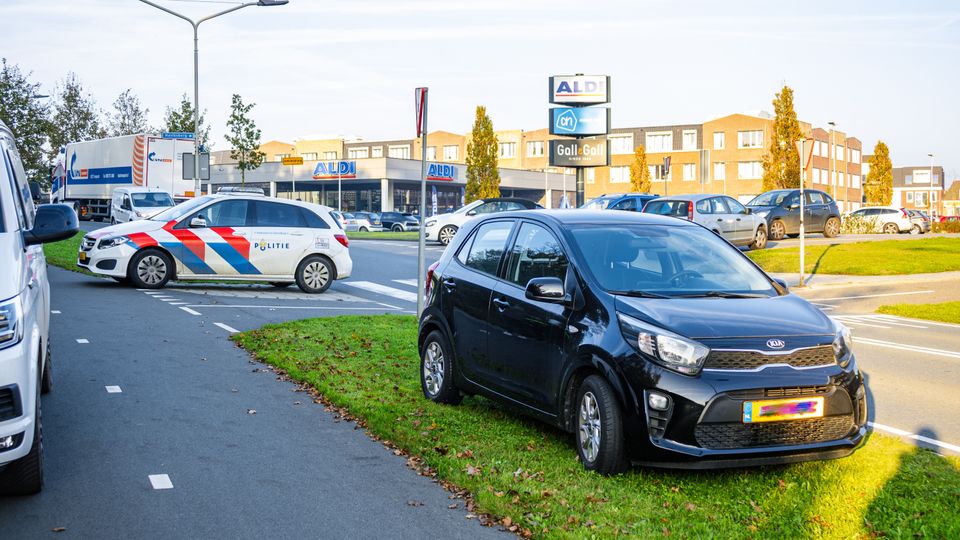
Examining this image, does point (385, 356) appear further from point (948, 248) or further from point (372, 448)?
point (948, 248)

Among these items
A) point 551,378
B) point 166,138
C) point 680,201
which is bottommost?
Answer: point 551,378

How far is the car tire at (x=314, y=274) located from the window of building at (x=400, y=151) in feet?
296

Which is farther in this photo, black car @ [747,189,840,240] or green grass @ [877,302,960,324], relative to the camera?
black car @ [747,189,840,240]

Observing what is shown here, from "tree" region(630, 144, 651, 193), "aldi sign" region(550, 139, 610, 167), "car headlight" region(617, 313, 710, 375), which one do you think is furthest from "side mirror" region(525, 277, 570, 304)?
"tree" region(630, 144, 651, 193)

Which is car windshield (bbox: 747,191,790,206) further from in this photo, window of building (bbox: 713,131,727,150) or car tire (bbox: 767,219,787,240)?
window of building (bbox: 713,131,727,150)

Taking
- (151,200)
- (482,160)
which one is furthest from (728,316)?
(482,160)

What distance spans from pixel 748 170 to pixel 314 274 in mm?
79627

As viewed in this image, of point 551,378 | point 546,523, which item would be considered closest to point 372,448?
point 551,378

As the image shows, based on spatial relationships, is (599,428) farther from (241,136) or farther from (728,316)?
(241,136)

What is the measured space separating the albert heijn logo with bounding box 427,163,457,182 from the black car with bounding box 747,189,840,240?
47.7 metres

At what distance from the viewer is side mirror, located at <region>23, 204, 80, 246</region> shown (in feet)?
19.2

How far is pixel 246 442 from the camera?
6750 millimetres

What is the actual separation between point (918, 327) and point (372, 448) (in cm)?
1109

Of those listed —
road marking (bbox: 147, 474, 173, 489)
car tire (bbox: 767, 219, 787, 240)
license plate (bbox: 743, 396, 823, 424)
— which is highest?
car tire (bbox: 767, 219, 787, 240)
